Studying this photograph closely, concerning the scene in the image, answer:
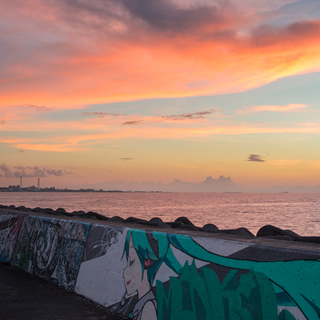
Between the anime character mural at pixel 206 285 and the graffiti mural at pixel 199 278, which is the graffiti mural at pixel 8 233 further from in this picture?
the anime character mural at pixel 206 285

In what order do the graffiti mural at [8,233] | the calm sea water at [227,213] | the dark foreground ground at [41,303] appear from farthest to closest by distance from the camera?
1. the calm sea water at [227,213]
2. the graffiti mural at [8,233]
3. the dark foreground ground at [41,303]

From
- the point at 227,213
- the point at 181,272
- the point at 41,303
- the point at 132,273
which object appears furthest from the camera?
the point at 227,213

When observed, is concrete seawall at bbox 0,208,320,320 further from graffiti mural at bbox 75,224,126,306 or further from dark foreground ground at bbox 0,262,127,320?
dark foreground ground at bbox 0,262,127,320

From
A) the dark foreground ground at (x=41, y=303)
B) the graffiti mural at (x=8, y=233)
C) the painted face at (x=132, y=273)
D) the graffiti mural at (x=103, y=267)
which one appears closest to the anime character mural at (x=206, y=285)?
the painted face at (x=132, y=273)

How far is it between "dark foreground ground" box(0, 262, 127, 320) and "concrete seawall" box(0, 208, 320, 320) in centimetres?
16

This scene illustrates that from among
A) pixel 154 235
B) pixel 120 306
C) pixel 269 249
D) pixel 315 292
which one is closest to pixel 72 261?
pixel 120 306

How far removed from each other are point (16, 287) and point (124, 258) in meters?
2.50

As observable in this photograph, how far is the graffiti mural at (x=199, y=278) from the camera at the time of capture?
350 centimetres

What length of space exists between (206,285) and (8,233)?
6723 mm

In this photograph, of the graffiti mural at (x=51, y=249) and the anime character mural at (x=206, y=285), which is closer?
the anime character mural at (x=206, y=285)

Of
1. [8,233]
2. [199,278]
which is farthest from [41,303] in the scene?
[8,233]

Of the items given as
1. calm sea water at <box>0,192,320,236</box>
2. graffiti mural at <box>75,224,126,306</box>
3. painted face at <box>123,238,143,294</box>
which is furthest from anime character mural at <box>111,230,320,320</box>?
calm sea water at <box>0,192,320,236</box>

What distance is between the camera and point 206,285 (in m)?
4.29

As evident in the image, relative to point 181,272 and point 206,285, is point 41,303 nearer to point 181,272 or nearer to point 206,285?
point 181,272
